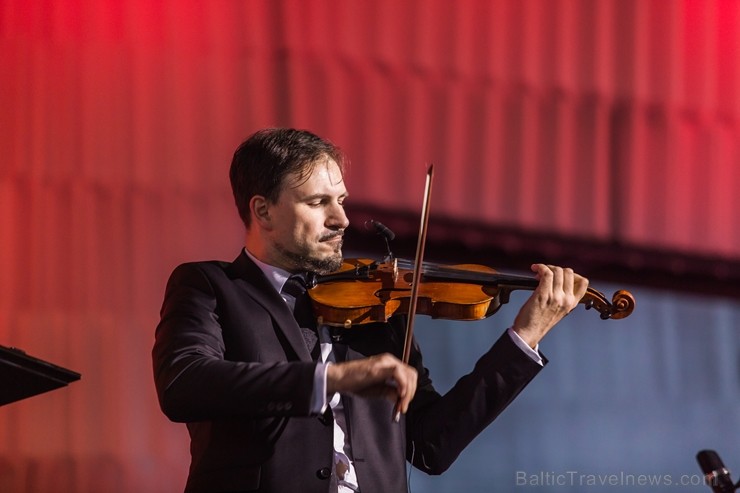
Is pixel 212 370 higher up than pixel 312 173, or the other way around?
pixel 312 173

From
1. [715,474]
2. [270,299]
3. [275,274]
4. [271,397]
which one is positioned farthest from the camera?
[275,274]

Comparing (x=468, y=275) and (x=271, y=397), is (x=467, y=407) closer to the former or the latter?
(x=468, y=275)

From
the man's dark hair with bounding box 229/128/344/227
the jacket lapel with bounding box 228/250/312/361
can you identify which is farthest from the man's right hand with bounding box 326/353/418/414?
the man's dark hair with bounding box 229/128/344/227

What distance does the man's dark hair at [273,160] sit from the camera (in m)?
2.31

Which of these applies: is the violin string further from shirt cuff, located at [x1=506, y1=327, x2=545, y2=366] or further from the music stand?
the music stand

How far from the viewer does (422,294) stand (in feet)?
7.52

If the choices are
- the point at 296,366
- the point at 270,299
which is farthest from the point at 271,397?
the point at 270,299

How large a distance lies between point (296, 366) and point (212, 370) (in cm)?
16

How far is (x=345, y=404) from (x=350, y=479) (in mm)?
148

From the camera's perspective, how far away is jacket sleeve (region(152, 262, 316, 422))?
184cm

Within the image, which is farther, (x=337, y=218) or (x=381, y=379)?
(x=337, y=218)

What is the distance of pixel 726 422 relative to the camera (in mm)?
3119

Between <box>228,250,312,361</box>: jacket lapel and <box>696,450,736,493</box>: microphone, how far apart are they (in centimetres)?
76

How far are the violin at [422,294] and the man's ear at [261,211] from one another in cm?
16
